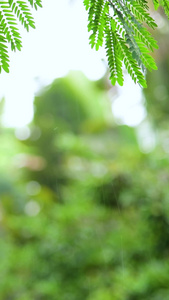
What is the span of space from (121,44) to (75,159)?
4018mm

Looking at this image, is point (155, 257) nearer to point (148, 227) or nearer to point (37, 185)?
point (148, 227)

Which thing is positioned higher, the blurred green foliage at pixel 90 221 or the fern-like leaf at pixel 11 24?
the fern-like leaf at pixel 11 24

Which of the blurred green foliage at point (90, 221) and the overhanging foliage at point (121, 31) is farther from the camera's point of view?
the blurred green foliage at point (90, 221)

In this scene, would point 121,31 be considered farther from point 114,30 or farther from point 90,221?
point 90,221

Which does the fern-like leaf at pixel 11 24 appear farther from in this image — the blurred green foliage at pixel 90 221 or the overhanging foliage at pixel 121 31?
the blurred green foliage at pixel 90 221

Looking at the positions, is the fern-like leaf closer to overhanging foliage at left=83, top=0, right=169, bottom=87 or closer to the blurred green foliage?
overhanging foliage at left=83, top=0, right=169, bottom=87

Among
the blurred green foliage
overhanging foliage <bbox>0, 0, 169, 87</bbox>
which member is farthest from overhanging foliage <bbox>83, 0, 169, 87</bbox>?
the blurred green foliage

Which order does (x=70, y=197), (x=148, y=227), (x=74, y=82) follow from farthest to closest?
(x=74, y=82), (x=70, y=197), (x=148, y=227)

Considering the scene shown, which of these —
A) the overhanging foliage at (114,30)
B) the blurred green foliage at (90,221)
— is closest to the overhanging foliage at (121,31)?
the overhanging foliage at (114,30)

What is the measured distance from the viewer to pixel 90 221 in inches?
166

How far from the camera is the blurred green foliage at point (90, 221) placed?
3.53 meters

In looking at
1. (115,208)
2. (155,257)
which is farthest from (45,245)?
(155,257)

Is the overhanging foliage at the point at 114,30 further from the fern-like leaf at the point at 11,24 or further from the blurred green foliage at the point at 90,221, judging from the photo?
the blurred green foliage at the point at 90,221

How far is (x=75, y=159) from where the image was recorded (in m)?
4.82
